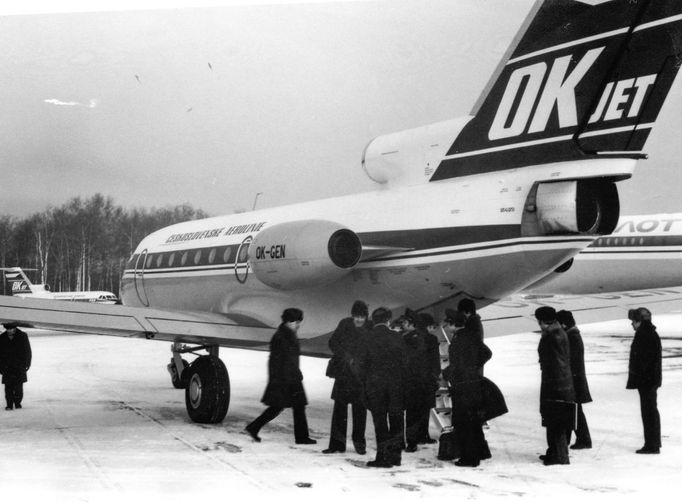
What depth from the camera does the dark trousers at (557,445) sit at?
24.8 ft

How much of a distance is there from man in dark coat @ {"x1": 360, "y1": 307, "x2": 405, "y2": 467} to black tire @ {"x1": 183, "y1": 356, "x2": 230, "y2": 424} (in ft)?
10.8

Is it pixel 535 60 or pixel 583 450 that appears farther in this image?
pixel 535 60

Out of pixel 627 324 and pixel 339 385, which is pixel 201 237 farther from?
pixel 627 324

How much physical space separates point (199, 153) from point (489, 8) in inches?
289

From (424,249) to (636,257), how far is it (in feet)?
66.8

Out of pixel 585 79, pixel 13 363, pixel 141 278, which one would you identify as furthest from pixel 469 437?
pixel 141 278

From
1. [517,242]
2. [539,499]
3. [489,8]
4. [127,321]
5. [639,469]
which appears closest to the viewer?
[539,499]

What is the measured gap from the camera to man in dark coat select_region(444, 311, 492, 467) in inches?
297

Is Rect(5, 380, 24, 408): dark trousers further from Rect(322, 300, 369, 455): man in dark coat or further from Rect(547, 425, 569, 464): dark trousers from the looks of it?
Rect(547, 425, 569, 464): dark trousers

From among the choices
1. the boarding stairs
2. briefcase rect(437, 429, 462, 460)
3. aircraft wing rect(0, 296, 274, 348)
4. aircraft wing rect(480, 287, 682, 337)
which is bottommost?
briefcase rect(437, 429, 462, 460)

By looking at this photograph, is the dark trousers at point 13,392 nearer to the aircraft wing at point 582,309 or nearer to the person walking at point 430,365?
the person walking at point 430,365

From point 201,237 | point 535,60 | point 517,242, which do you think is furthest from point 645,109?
point 201,237

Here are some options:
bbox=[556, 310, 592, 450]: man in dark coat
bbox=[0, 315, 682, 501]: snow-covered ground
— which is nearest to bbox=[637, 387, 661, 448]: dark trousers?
bbox=[0, 315, 682, 501]: snow-covered ground

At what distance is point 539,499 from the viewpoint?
6250 millimetres
